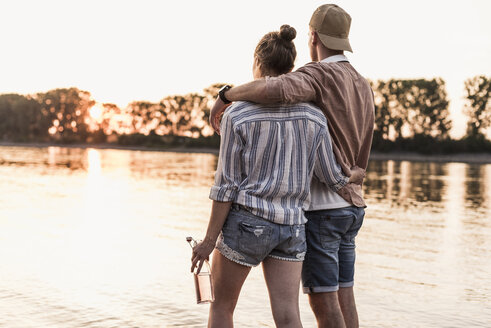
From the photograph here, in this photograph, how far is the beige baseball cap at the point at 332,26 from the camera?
2904 mm

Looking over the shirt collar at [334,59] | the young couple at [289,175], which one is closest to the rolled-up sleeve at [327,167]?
the young couple at [289,175]

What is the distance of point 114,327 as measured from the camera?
175 inches

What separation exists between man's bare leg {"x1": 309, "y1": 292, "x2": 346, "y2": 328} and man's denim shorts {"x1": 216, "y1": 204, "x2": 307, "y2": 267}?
34cm

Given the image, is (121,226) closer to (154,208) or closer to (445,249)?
(154,208)

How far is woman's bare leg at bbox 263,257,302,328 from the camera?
269 cm

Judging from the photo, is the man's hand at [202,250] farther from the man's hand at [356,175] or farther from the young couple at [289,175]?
the man's hand at [356,175]

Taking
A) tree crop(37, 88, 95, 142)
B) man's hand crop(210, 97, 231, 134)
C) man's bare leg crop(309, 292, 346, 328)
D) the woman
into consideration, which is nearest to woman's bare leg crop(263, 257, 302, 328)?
the woman

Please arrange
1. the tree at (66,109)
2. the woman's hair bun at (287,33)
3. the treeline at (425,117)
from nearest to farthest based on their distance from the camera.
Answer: the woman's hair bun at (287,33)
the treeline at (425,117)
the tree at (66,109)

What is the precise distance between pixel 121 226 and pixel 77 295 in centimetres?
447

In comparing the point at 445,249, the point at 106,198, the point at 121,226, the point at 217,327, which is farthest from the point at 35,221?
the point at 217,327

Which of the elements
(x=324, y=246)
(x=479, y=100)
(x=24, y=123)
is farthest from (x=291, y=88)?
(x=24, y=123)

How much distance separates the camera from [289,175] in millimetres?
2631

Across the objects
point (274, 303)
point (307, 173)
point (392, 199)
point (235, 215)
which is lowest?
point (392, 199)

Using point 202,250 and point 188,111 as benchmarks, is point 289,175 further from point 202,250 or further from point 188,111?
point 188,111
